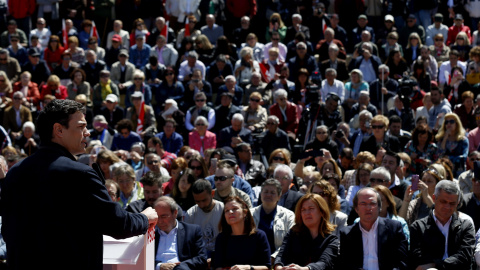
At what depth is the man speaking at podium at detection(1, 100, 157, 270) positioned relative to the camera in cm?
357

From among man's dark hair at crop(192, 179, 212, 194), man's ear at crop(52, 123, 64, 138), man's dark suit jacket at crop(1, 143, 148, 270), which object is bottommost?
man's dark hair at crop(192, 179, 212, 194)

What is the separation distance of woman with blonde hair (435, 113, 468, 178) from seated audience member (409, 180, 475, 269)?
14.5 feet

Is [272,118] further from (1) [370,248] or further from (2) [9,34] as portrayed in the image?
(2) [9,34]

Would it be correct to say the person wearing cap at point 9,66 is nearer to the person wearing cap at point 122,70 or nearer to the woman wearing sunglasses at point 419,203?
the person wearing cap at point 122,70

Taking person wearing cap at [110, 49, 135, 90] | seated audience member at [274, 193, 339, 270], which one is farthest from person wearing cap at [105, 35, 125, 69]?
seated audience member at [274, 193, 339, 270]

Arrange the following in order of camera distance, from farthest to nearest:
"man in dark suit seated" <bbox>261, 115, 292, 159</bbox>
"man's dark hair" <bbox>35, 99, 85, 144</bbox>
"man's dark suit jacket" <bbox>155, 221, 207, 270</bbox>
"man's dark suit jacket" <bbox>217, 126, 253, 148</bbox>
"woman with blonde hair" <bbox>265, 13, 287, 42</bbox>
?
"woman with blonde hair" <bbox>265, 13, 287, 42</bbox>, "man's dark suit jacket" <bbox>217, 126, 253, 148</bbox>, "man in dark suit seated" <bbox>261, 115, 292, 159</bbox>, "man's dark suit jacket" <bbox>155, 221, 207, 270</bbox>, "man's dark hair" <bbox>35, 99, 85, 144</bbox>

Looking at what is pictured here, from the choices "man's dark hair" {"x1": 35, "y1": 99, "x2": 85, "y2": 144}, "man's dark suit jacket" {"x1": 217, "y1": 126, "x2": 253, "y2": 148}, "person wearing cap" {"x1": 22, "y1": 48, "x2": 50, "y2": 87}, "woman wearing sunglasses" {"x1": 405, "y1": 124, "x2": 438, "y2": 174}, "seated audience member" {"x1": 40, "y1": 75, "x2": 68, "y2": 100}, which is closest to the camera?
"man's dark hair" {"x1": 35, "y1": 99, "x2": 85, "y2": 144}

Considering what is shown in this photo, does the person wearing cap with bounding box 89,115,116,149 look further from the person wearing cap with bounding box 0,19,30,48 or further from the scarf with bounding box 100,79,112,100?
the person wearing cap with bounding box 0,19,30,48

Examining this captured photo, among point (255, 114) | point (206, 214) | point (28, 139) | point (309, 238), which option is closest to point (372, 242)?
point (309, 238)

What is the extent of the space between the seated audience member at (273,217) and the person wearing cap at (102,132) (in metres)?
5.57

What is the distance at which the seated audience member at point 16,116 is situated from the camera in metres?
13.8

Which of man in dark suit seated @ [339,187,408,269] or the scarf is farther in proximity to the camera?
the scarf

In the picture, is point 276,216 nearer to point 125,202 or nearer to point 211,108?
point 125,202

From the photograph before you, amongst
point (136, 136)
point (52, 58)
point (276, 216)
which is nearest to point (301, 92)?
point (136, 136)
